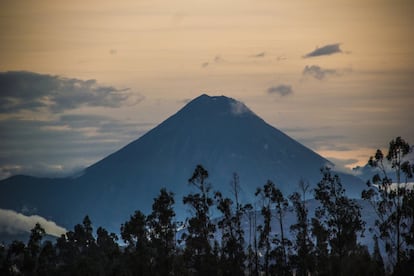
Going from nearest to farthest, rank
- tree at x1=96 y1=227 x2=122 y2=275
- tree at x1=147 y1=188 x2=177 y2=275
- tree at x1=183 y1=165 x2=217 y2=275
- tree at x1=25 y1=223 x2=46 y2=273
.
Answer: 1. tree at x1=147 y1=188 x2=177 y2=275
2. tree at x1=183 y1=165 x2=217 y2=275
3. tree at x1=25 y1=223 x2=46 y2=273
4. tree at x1=96 y1=227 x2=122 y2=275

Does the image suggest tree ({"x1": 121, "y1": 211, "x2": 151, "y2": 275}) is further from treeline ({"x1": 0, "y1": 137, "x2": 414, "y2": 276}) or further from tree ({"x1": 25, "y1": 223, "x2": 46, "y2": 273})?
tree ({"x1": 25, "y1": 223, "x2": 46, "y2": 273})

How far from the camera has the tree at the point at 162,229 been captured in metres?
134

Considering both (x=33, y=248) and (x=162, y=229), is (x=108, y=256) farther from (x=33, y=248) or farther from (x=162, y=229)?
(x=33, y=248)

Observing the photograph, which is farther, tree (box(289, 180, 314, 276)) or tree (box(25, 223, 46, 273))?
tree (box(25, 223, 46, 273))

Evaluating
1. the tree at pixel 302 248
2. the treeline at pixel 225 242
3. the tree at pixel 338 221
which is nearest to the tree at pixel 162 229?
the treeline at pixel 225 242

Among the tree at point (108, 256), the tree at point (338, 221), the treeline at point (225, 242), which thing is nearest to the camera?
the treeline at point (225, 242)

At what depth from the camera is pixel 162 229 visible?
142 meters

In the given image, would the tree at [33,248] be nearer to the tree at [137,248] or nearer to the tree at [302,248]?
the tree at [137,248]

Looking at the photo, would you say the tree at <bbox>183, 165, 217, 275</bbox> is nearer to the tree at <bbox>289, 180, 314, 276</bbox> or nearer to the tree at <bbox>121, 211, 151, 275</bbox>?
the tree at <bbox>121, 211, 151, 275</bbox>

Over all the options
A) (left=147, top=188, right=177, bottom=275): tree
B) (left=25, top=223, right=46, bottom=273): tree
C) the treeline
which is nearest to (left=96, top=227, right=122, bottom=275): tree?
the treeline

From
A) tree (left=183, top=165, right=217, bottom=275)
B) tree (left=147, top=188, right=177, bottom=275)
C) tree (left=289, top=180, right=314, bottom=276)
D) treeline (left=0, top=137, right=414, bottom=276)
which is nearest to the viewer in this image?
treeline (left=0, top=137, right=414, bottom=276)

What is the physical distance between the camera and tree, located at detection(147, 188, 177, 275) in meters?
134

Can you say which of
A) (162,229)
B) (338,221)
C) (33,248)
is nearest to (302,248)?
(338,221)

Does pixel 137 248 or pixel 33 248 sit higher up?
pixel 33 248
